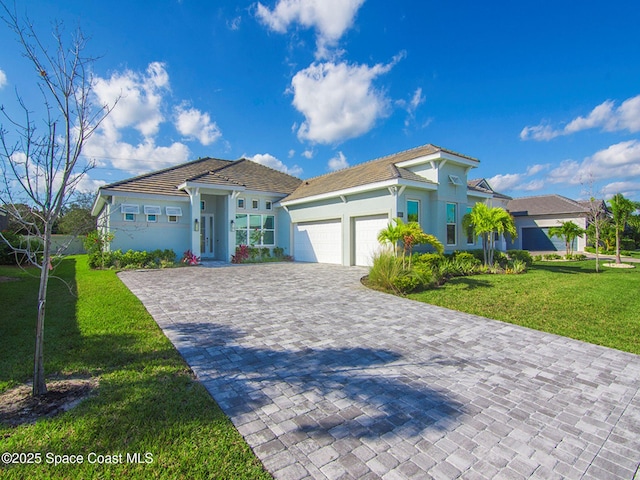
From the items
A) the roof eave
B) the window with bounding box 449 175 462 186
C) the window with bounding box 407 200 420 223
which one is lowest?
the window with bounding box 407 200 420 223

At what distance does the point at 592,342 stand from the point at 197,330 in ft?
22.3

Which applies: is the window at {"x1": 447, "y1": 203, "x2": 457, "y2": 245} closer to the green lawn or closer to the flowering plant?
the green lawn

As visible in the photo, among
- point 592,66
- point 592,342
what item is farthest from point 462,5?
point 592,342

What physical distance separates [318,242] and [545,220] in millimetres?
21926

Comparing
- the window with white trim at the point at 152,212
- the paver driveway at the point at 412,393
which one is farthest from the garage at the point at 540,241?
the window with white trim at the point at 152,212

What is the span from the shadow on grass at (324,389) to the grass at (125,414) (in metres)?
0.31

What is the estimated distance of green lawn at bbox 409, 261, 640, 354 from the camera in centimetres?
595

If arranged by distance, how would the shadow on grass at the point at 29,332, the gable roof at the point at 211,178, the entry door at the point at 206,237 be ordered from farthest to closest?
1. the entry door at the point at 206,237
2. the gable roof at the point at 211,178
3. the shadow on grass at the point at 29,332

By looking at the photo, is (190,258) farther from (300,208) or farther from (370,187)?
(370,187)

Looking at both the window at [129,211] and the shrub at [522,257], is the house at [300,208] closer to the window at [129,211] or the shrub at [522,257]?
the window at [129,211]

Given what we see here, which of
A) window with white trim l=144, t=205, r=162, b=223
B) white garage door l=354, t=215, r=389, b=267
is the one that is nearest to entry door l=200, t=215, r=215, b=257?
window with white trim l=144, t=205, r=162, b=223

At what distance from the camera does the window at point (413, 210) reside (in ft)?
46.3

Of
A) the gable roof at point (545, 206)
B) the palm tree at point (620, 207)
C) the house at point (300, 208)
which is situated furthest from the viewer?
the gable roof at point (545, 206)

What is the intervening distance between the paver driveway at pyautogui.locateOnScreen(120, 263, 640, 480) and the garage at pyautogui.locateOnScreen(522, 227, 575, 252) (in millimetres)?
26205
